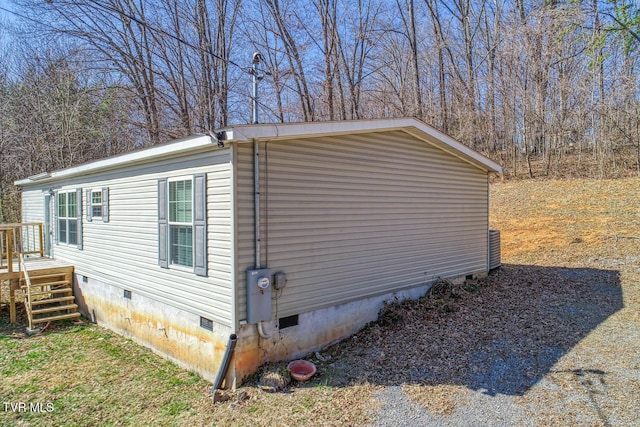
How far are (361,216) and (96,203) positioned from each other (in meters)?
5.39

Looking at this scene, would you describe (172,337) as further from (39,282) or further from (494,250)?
(494,250)

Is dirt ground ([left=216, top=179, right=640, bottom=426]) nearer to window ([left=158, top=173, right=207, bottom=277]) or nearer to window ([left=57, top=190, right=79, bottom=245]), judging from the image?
window ([left=158, top=173, right=207, bottom=277])

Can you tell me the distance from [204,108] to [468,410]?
14.6m

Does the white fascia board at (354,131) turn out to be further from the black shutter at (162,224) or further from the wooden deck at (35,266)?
the wooden deck at (35,266)

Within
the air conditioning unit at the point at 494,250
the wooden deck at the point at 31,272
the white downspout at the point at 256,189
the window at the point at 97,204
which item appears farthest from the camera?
the air conditioning unit at the point at 494,250

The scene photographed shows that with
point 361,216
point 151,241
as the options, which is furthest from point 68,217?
point 361,216

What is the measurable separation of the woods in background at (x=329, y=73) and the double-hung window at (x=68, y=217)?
5518mm

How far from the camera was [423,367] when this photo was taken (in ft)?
15.7

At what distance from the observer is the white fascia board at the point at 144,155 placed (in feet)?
15.8

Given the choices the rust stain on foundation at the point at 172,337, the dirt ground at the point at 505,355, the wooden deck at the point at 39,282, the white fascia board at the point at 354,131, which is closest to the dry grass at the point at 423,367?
the dirt ground at the point at 505,355

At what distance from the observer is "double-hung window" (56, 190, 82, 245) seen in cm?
861

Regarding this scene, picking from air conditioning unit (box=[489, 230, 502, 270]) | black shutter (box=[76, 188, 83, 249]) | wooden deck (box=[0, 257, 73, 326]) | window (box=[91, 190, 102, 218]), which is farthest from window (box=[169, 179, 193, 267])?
air conditioning unit (box=[489, 230, 502, 270])

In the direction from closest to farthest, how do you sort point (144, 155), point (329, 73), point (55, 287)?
point (144, 155) < point (55, 287) < point (329, 73)

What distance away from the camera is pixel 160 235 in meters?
5.76
